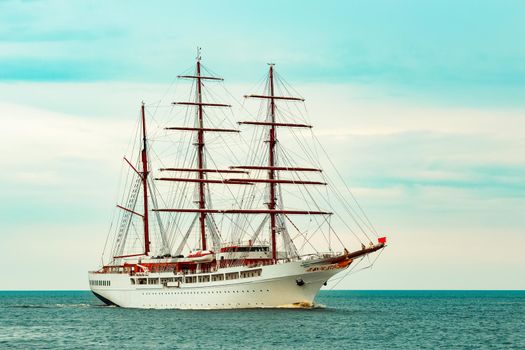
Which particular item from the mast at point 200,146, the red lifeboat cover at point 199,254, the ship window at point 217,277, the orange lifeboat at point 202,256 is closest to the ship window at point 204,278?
the ship window at point 217,277

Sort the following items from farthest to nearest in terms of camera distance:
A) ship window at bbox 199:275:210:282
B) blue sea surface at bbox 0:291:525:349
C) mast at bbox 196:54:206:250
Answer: mast at bbox 196:54:206:250
ship window at bbox 199:275:210:282
blue sea surface at bbox 0:291:525:349

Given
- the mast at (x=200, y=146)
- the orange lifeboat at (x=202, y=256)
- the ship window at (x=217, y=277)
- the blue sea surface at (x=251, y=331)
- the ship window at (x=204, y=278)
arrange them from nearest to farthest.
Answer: the blue sea surface at (x=251, y=331) < the ship window at (x=217, y=277) < the ship window at (x=204, y=278) < the orange lifeboat at (x=202, y=256) < the mast at (x=200, y=146)

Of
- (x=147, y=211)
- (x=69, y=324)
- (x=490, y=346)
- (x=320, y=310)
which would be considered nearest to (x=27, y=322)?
(x=69, y=324)

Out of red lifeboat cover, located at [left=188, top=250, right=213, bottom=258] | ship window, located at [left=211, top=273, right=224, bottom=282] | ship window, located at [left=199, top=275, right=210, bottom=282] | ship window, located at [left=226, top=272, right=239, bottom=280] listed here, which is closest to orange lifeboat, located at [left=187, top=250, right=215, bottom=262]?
red lifeboat cover, located at [left=188, top=250, right=213, bottom=258]

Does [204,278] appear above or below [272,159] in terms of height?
below

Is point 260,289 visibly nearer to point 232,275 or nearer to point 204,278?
point 232,275

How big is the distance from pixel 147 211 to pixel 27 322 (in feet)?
78.6

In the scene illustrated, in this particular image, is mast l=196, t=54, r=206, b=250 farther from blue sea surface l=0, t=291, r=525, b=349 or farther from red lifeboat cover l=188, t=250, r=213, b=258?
blue sea surface l=0, t=291, r=525, b=349

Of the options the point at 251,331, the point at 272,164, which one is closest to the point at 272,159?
the point at 272,164

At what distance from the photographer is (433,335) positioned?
86.0 m

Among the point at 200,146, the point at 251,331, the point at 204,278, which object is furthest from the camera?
the point at 200,146

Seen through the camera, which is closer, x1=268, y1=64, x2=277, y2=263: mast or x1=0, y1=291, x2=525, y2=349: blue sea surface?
x1=0, y1=291, x2=525, y2=349: blue sea surface

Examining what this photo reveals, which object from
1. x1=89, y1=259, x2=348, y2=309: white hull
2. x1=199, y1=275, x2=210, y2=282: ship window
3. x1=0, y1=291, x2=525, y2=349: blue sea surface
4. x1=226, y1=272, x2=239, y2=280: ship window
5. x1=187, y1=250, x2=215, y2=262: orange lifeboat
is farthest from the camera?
x1=187, y1=250, x2=215, y2=262: orange lifeboat

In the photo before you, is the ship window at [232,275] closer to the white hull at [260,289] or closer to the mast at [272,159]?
the white hull at [260,289]
